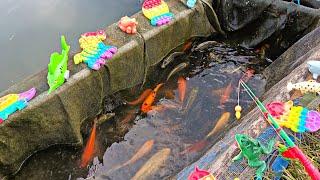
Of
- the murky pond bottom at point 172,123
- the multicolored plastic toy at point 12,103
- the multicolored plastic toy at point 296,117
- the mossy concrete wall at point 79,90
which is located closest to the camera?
the multicolored plastic toy at point 296,117

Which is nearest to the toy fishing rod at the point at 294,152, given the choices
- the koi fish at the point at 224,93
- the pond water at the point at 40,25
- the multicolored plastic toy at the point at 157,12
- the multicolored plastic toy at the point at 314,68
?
the multicolored plastic toy at the point at 314,68

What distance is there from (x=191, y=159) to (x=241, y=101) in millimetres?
1523

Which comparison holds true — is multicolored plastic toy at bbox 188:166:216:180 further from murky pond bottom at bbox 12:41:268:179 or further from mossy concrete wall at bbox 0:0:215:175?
mossy concrete wall at bbox 0:0:215:175

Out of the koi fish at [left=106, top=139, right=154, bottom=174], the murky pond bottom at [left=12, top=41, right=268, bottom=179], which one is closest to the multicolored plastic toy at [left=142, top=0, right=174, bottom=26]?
the murky pond bottom at [left=12, top=41, right=268, bottom=179]

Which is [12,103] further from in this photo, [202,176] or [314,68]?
[314,68]

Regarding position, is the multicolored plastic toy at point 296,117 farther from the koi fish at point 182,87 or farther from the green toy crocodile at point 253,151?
the koi fish at point 182,87

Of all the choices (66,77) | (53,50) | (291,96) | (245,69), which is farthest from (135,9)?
(291,96)

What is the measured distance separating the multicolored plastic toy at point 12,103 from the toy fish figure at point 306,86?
137 inches

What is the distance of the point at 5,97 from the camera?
5.63m

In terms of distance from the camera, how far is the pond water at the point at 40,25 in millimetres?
7406

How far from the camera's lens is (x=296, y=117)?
427 cm

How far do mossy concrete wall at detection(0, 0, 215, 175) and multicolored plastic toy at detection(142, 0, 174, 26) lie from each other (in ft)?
0.32

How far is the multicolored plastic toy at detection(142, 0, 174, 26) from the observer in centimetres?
696

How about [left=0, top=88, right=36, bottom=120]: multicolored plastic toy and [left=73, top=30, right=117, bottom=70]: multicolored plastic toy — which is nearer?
[left=0, top=88, right=36, bottom=120]: multicolored plastic toy
